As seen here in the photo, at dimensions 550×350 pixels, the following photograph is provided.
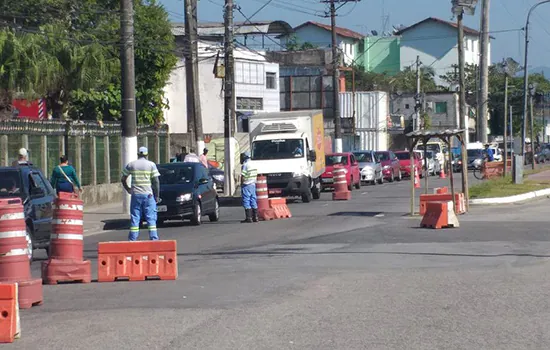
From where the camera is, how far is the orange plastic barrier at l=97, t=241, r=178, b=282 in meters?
14.1

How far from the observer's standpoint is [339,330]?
9906 millimetres

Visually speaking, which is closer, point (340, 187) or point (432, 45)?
point (340, 187)

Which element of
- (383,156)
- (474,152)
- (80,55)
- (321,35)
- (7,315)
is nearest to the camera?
(7,315)

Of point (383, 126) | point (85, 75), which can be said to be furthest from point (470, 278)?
point (383, 126)

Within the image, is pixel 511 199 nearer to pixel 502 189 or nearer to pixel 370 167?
pixel 502 189

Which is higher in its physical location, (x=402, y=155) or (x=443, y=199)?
(x=402, y=155)

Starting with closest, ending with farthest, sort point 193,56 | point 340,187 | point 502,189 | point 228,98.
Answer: point 502,189 → point 340,187 → point 228,98 → point 193,56

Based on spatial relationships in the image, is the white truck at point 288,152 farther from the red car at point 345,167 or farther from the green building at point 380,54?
the green building at point 380,54

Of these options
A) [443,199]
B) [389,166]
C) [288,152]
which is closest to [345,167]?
[288,152]

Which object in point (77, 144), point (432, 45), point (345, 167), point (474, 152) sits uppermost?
point (432, 45)

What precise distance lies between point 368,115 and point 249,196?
53894 millimetres

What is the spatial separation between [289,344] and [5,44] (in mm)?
24979

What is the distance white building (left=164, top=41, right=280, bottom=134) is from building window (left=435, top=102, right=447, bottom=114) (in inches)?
1050

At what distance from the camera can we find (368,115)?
78.3 metres
